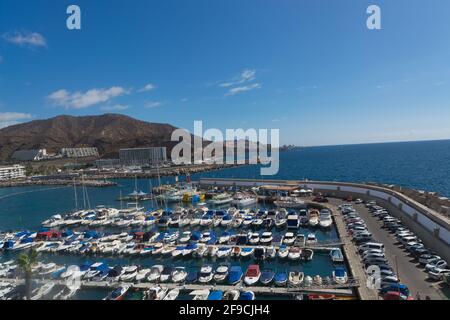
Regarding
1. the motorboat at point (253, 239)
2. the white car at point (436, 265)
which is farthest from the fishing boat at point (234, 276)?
the white car at point (436, 265)

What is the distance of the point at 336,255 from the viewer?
14422 millimetres

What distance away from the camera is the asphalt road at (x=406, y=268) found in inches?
404

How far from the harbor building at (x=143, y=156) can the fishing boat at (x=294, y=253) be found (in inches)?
3335

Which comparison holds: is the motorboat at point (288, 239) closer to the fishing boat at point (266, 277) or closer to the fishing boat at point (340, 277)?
the fishing boat at point (266, 277)

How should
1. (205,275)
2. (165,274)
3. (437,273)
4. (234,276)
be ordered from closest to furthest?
1. (437,273)
2. (234,276)
3. (205,275)
4. (165,274)

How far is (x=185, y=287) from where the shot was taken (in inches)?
480

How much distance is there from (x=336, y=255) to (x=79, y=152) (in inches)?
4991

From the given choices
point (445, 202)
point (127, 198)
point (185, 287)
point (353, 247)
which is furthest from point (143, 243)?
point (127, 198)

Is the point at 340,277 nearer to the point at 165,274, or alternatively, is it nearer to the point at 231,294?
the point at 231,294

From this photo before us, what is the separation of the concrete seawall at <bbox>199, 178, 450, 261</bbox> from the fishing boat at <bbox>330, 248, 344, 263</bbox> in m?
4.08

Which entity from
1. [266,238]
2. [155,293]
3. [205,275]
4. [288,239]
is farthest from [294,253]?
[155,293]

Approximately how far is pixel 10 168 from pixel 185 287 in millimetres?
83512
